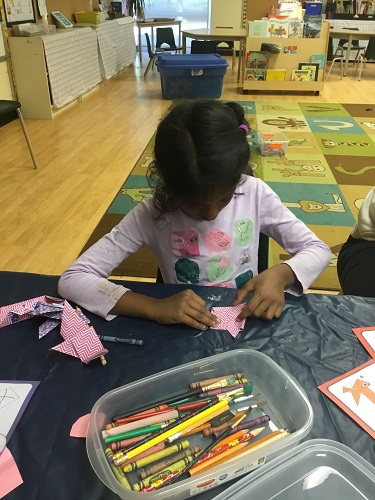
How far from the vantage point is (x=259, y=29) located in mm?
4891

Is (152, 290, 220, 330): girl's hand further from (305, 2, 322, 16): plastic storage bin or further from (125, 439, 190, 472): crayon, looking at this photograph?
(305, 2, 322, 16): plastic storage bin

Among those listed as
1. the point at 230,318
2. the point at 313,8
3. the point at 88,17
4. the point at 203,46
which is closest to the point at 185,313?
the point at 230,318

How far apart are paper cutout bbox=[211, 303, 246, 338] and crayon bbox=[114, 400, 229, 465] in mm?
170

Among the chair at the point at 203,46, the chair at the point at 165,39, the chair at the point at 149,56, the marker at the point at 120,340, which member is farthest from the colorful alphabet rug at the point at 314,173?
the chair at the point at 165,39

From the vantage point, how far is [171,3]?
8055 millimetres

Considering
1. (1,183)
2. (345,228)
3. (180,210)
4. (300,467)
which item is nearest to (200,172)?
(180,210)

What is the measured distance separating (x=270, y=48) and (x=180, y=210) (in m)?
4.52

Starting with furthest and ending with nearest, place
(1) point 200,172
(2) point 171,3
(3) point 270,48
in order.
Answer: (2) point 171,3 → (3) point 270,48 → (1) point 200,172

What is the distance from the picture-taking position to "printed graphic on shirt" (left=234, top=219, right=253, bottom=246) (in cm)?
105

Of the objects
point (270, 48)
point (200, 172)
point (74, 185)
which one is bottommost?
point (74, 185)

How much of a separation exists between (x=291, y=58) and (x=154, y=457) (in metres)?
5.21

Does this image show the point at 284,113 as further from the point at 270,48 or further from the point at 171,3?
the point at 171,3

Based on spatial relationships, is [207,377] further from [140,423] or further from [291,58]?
[291,58]

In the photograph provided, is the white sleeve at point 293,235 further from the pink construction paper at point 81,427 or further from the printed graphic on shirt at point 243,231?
the pink construction paper at point 81,427
